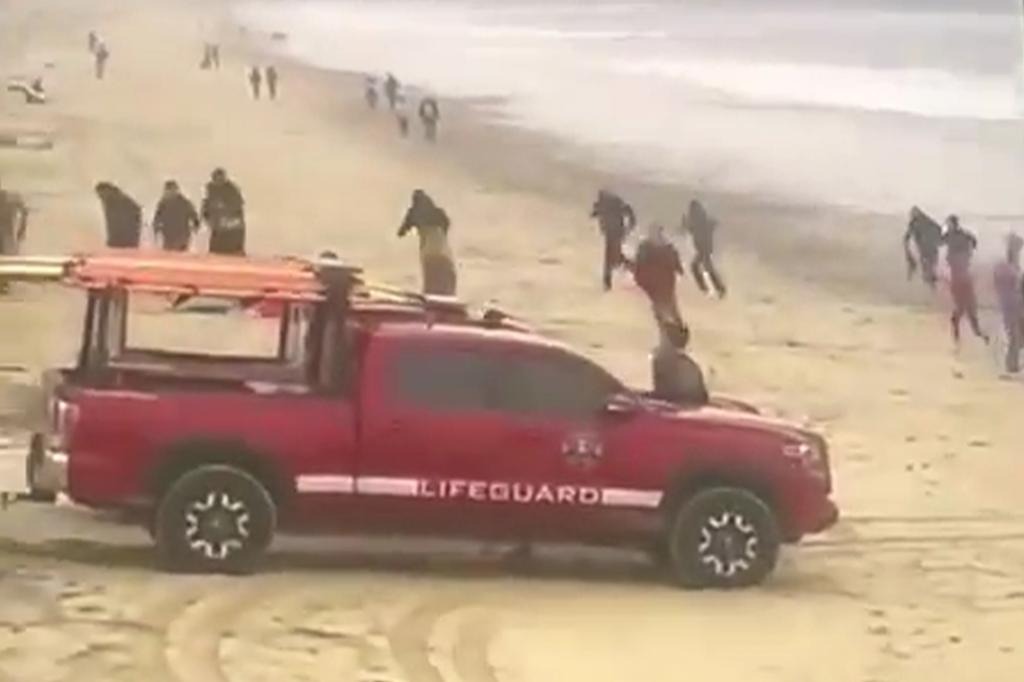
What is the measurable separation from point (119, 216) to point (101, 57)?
0.20 meters

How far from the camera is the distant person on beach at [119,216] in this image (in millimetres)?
2465

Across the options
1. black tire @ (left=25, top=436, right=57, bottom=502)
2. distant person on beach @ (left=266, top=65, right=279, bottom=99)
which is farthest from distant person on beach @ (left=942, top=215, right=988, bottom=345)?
black tire @ (left=25, top=436, right=57, bottom=502)

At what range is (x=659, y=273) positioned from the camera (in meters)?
2.56

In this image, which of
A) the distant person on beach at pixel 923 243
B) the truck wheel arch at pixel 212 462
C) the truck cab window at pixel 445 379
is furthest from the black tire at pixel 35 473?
the distant person on beach at pixel 923 243

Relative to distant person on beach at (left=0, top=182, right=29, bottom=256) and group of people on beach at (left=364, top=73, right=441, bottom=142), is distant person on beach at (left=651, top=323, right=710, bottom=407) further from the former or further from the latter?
distant person on beach at (left=0, top=182, right=29, bottom=256)

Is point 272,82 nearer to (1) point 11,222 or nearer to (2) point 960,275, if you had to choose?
(1) point 11,222

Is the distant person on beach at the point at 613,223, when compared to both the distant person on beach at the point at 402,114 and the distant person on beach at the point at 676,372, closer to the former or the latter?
the distant person on beach at the point at 676,372

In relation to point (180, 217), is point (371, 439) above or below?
below

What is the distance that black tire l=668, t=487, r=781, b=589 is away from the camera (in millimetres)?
2432

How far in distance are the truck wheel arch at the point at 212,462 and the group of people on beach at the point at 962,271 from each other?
816 millimetres

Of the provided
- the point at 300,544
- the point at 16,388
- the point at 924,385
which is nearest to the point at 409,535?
the point at 300,544

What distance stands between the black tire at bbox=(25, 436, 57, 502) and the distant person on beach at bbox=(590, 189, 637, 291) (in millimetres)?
685

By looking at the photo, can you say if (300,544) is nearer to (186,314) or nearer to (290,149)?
(186,314)

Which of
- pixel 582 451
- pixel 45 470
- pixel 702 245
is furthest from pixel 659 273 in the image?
pixel 45 470
